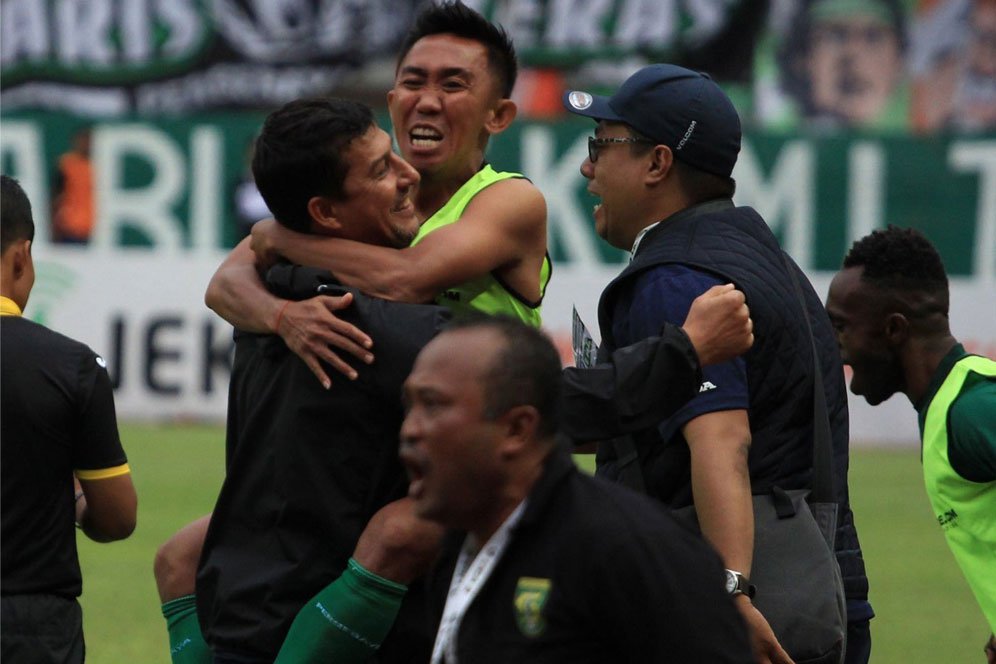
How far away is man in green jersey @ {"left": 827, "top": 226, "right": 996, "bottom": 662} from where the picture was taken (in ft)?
16.8

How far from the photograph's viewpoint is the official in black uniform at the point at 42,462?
4.36 meters

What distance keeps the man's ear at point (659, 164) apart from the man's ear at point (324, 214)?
0.85 metres

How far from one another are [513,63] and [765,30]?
15.1 m

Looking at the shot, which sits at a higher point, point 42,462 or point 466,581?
point 466,581

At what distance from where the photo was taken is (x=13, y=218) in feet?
15.0

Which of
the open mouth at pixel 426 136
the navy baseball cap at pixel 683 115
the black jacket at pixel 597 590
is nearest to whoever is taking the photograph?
the black jacket at pixel 597 590

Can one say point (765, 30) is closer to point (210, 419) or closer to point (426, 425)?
point (210, 419)

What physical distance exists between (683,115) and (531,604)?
1.80 meters

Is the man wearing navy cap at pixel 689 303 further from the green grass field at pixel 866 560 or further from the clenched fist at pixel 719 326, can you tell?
the green grass field at pixel 866 560

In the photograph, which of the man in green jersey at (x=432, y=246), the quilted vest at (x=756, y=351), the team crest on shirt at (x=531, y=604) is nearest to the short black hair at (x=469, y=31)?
the man in green jersey at (x=432, y=246)

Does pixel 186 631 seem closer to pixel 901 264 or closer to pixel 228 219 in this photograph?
pixel 901 264

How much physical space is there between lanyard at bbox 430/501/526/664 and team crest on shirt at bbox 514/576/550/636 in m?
0.08

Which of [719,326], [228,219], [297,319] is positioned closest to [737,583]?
[719,326]

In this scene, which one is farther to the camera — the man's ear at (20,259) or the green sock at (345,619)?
the man's ear at (20,259)
